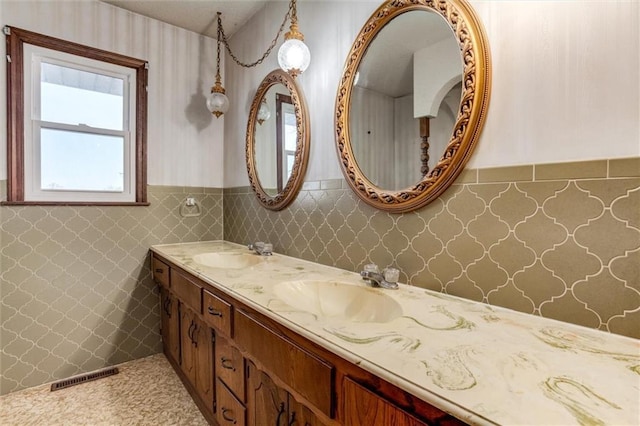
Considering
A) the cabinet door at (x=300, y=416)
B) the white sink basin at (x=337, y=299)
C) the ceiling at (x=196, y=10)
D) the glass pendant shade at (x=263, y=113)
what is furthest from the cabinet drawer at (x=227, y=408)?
the ceiling at (x=196, y=10)

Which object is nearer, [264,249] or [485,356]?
[485,356]

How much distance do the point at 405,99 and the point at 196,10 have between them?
1.92 meters

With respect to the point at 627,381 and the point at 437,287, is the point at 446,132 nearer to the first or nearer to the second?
the point at 437,287

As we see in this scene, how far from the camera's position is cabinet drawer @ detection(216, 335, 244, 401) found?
1302 mm

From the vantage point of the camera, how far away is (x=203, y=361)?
65.8 inches

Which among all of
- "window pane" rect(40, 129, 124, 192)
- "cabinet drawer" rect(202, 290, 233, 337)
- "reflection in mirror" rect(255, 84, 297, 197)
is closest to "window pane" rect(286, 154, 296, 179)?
"reflection in mirror" rect(255, 84, 297, 197)

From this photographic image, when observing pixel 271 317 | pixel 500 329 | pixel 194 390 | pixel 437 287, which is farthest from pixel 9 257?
pixel 500 329

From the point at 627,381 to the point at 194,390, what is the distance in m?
2.00

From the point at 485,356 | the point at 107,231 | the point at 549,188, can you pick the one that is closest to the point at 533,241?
the point at 549,188

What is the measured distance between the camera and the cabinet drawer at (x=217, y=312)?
50.3 inches

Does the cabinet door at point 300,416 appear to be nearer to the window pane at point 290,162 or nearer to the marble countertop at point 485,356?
the marble countertop at point 485,356

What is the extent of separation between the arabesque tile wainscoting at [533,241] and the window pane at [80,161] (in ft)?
6.46

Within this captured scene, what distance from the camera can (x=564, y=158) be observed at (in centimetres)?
89

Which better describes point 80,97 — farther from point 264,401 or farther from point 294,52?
point 264,401
